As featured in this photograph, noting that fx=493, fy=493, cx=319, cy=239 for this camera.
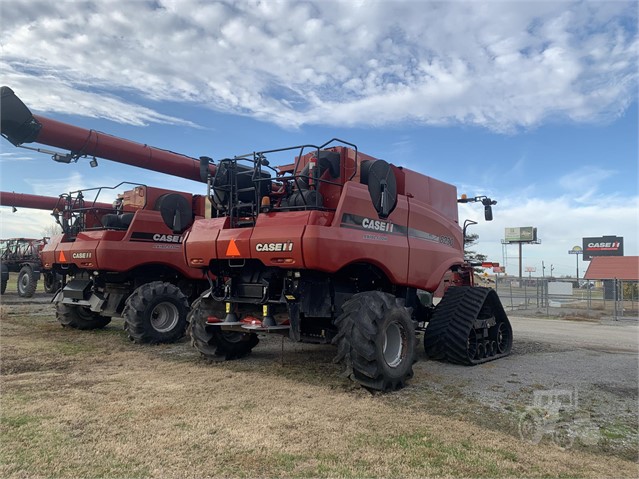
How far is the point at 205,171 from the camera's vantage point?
8.52 metres

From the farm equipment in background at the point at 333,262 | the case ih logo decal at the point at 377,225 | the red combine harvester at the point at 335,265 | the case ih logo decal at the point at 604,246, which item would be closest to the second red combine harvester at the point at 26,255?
the farm equipment in background at the point at 333,262

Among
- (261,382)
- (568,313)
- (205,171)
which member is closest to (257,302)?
(261,382)

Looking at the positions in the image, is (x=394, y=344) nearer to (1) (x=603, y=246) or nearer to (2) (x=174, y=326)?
(2) (x=174, y=326)

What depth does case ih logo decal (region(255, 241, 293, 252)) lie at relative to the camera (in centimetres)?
587

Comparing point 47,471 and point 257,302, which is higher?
point 257,302

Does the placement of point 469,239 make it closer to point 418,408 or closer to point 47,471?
point 418,408

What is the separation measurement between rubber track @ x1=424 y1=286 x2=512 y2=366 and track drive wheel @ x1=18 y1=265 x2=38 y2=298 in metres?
18.9

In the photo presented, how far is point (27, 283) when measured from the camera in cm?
2103

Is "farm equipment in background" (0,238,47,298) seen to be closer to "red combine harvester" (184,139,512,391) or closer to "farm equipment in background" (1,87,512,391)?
"farm equipment in background" (1,87,512,391)

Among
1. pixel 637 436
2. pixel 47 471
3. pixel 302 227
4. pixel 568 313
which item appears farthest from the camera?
pixel 568 313

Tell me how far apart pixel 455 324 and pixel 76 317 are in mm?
8375

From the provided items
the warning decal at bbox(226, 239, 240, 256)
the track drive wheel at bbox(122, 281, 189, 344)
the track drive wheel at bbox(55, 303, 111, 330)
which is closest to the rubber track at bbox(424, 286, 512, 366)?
the warning decal at bbox(226, 239, 240, 256)

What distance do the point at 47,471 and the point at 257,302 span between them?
331 centimetres

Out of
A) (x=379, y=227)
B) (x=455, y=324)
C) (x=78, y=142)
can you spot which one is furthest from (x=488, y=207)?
(x=78, y=142)
